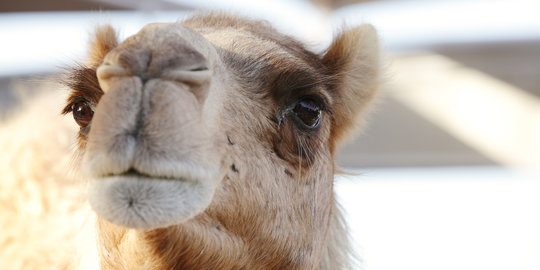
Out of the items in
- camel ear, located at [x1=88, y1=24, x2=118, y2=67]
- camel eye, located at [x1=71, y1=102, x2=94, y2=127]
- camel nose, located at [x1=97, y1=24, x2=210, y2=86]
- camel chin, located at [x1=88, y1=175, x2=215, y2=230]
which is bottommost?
camel chin, located at [x1=88, y1=175, x2=215, y2=230]

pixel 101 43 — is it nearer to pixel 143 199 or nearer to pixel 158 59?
pixel 158 59

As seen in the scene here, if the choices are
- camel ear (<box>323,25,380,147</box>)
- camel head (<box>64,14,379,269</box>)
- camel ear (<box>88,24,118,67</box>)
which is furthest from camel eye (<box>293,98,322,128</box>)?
camel ear (<box>88,24,118,67</box>)

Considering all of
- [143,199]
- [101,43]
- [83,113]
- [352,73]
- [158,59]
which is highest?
[352,73]

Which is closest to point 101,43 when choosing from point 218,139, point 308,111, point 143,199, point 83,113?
point 83,113

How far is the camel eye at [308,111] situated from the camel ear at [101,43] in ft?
3.39

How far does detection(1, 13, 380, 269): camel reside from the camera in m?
1.41

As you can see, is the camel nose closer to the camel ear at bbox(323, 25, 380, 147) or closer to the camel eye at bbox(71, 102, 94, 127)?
the camel eye at bbox(71, 102, 94, 127)

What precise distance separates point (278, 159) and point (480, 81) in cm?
785

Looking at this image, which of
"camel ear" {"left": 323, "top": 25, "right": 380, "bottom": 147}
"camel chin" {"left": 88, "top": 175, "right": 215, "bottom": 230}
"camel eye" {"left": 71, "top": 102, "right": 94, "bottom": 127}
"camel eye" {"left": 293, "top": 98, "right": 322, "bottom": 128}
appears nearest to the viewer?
"camel chin" {"left": 88, "top": 175, "right": 215, "bottom": 230}

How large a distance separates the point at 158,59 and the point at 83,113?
2.36ft

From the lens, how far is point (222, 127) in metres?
1.76

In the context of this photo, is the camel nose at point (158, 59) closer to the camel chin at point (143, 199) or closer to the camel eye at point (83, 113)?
the camel chin at point (143, 199)

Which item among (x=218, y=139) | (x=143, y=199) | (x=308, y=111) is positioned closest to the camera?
(x=143, y=199)

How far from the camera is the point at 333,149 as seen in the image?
8.97ft
